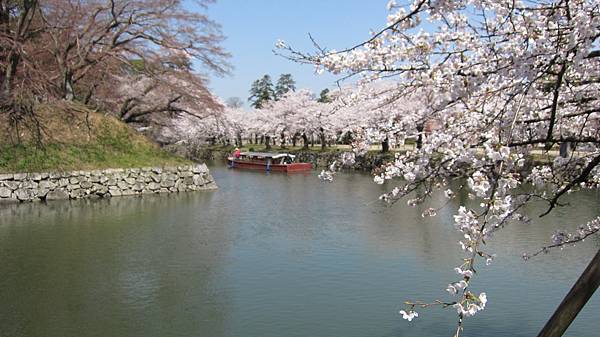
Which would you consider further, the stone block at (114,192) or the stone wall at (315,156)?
the stone wall at (315,156)

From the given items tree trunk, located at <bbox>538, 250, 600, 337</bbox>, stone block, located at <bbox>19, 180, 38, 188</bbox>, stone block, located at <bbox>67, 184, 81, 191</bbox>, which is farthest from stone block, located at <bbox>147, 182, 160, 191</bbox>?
tree trunk, located at <bbox>538, 250, 600, 337</bbox>

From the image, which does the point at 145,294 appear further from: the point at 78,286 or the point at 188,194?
the point at 188,194

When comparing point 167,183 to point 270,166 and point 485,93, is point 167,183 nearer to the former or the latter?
point 270,166

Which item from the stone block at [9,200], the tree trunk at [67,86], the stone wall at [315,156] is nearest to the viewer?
the stone block at [9,200]

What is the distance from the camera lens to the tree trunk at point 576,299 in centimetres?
248

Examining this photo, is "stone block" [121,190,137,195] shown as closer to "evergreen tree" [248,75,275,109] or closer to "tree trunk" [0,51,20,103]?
"tree trunk" [0,51,20,103]

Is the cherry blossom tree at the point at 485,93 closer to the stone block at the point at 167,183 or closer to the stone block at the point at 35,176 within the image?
the stone block at the point at 35,176

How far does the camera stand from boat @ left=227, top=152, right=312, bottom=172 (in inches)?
988

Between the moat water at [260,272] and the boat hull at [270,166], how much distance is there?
12.0 meters

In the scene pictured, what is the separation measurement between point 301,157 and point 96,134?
15.9 meters

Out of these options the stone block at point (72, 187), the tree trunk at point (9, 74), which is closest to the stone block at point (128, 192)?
the stone block at point (72, 187)

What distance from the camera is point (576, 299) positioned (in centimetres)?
254

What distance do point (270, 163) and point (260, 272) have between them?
1845cm

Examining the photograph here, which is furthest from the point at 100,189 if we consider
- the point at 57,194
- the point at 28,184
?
the point at 28,184
